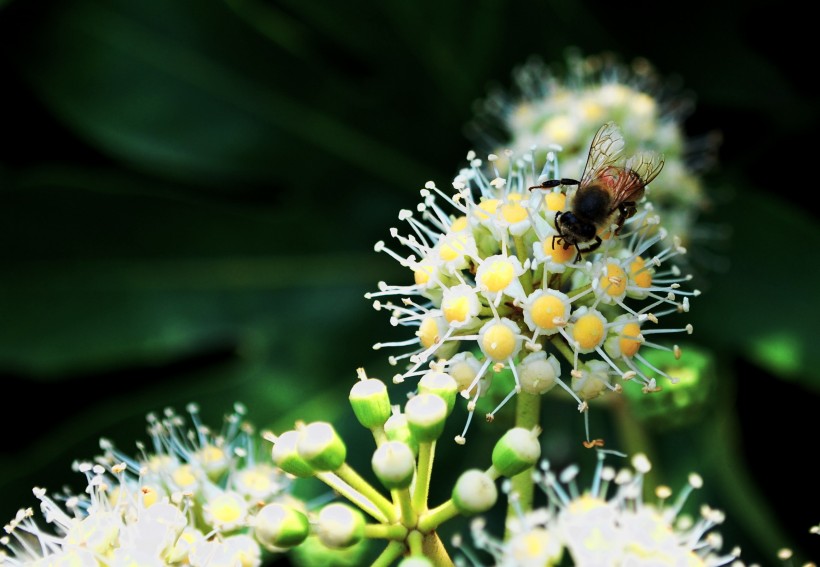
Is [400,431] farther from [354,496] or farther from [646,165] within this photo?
[646,165]

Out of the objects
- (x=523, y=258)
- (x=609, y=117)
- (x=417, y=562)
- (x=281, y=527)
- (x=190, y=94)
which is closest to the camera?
(x=417, y=562)

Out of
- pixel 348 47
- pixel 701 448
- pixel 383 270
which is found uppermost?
pixel 348 47

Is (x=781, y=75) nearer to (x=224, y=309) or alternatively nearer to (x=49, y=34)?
(x=224, y=309)

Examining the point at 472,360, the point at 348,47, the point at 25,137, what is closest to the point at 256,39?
the point at 348,47

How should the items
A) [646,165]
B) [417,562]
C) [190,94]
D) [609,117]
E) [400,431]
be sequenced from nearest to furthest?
[417,562], [400,431], [646,165], [609,117], [190,94]

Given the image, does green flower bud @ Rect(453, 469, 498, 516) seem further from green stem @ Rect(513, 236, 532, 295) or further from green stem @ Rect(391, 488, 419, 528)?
green stem @ Rect(513, 236, 532, 295)

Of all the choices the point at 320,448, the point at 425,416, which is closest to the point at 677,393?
the point at 425,416

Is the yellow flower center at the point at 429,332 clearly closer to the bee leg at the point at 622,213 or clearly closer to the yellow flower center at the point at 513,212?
the yellow flower center at the point at 513,212
